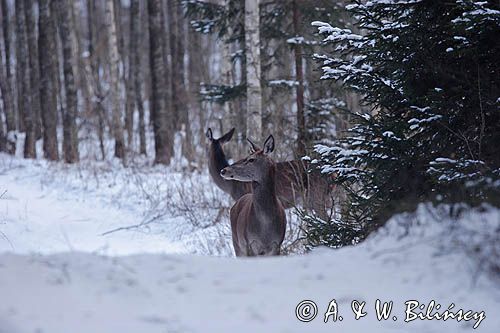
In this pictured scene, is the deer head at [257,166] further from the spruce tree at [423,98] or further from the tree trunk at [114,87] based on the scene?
the tree trunk at [114,87]

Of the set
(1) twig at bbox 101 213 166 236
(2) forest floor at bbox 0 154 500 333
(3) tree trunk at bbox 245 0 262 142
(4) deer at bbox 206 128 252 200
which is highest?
(3) tree trunk at bbox 245 0 262 142

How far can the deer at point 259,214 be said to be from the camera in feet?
26.5

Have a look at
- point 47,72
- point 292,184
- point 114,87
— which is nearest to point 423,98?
point 292,184

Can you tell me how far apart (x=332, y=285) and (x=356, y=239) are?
253 centimetres

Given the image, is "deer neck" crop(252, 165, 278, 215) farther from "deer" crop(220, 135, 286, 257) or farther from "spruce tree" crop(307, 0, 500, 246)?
"spruce tree" crop(307, 0, 500, 246)

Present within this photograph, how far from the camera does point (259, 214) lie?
26.9ft

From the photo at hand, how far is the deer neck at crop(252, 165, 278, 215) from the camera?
8.23 m

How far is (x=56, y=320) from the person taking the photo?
138 inches

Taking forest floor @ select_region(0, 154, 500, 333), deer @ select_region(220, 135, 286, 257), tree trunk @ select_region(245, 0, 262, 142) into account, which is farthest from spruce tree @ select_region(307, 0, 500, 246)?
tree trunk @ select_region(245, 0, 262, 142)

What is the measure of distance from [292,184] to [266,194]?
169cm

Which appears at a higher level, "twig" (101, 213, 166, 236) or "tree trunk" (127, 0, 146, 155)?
"tree trunk" (127, 0, 146, 155)

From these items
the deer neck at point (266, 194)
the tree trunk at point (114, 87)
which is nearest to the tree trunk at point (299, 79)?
the deer neck at point (266, 194)

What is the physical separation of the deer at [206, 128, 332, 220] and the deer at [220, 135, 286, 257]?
0.29 m

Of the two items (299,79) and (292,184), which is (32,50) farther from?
(292,184)
